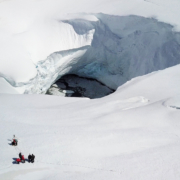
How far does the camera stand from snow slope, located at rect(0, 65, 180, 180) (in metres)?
5.84

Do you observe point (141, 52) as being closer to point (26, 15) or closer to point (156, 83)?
point (156, 83)

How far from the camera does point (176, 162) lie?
6074 millimetres

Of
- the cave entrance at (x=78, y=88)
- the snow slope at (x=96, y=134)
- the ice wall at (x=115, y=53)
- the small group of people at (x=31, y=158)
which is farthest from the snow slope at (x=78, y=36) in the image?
the small group of people at (x=31, y=158)

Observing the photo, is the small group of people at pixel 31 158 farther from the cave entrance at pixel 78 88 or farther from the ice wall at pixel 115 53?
the cave entrance at pixel 78 88

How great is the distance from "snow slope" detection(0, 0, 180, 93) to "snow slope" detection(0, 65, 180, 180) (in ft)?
8.89

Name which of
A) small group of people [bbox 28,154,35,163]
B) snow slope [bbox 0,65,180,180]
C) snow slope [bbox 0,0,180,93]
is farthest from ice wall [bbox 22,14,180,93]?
small group of people [bbox 28,154,35,163]

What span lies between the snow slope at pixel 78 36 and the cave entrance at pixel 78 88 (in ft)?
1.77

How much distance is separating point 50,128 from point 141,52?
7279 millimetres

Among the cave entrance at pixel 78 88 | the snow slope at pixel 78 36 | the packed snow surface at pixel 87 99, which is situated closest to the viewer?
the packed snow surface at pixel 87 99

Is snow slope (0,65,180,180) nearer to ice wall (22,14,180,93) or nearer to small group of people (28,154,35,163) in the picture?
small group of people (28,154,35,163)

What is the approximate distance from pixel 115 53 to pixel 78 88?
2.75m

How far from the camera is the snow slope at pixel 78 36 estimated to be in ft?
37.6

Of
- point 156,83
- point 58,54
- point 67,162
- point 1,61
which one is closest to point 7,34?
point 1,61

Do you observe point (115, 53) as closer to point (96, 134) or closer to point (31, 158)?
point (96, 134)
